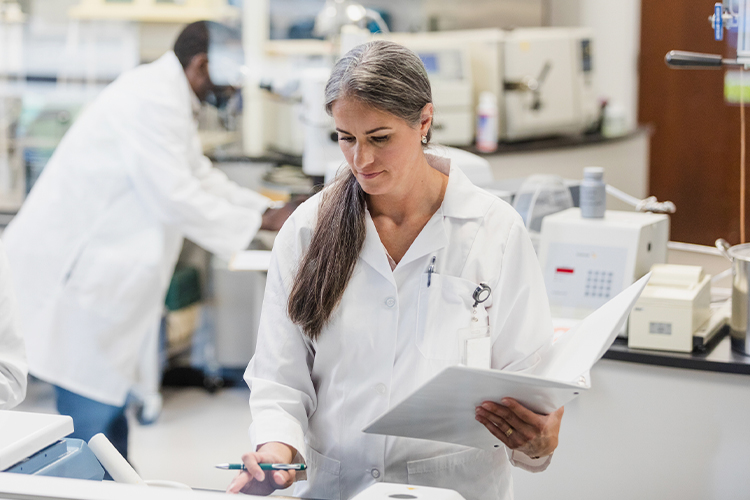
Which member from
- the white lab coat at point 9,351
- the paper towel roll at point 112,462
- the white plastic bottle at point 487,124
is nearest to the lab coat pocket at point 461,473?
the paper towel roll at point 112,462

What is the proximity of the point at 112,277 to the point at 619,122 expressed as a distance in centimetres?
271

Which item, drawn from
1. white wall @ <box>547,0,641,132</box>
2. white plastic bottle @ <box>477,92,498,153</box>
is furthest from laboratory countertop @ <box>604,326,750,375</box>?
white wall @ <box>547,0,641,132</box>

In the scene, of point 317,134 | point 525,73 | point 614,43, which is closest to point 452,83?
point 525,73

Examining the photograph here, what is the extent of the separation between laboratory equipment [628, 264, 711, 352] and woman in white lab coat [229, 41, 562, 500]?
2.49ft

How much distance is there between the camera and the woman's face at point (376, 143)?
1.11 metres

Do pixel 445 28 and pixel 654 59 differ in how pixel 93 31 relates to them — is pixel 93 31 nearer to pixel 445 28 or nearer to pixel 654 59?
pixel 445 28

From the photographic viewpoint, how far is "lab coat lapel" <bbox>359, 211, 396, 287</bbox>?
3.89 feet

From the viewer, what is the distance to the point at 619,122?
13.8 ft

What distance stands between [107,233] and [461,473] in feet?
5.89

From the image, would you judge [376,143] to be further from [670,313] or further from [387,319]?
[670,313]

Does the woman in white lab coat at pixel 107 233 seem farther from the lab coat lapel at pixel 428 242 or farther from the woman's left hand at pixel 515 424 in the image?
the woman's left hand at pixel 515 424

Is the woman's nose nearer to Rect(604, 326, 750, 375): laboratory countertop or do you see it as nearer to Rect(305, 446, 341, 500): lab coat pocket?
Rect(305, 446, 341, 500): lab coat pocket

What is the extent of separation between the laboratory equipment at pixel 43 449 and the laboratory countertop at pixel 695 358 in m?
1.25

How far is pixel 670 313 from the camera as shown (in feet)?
6.10
